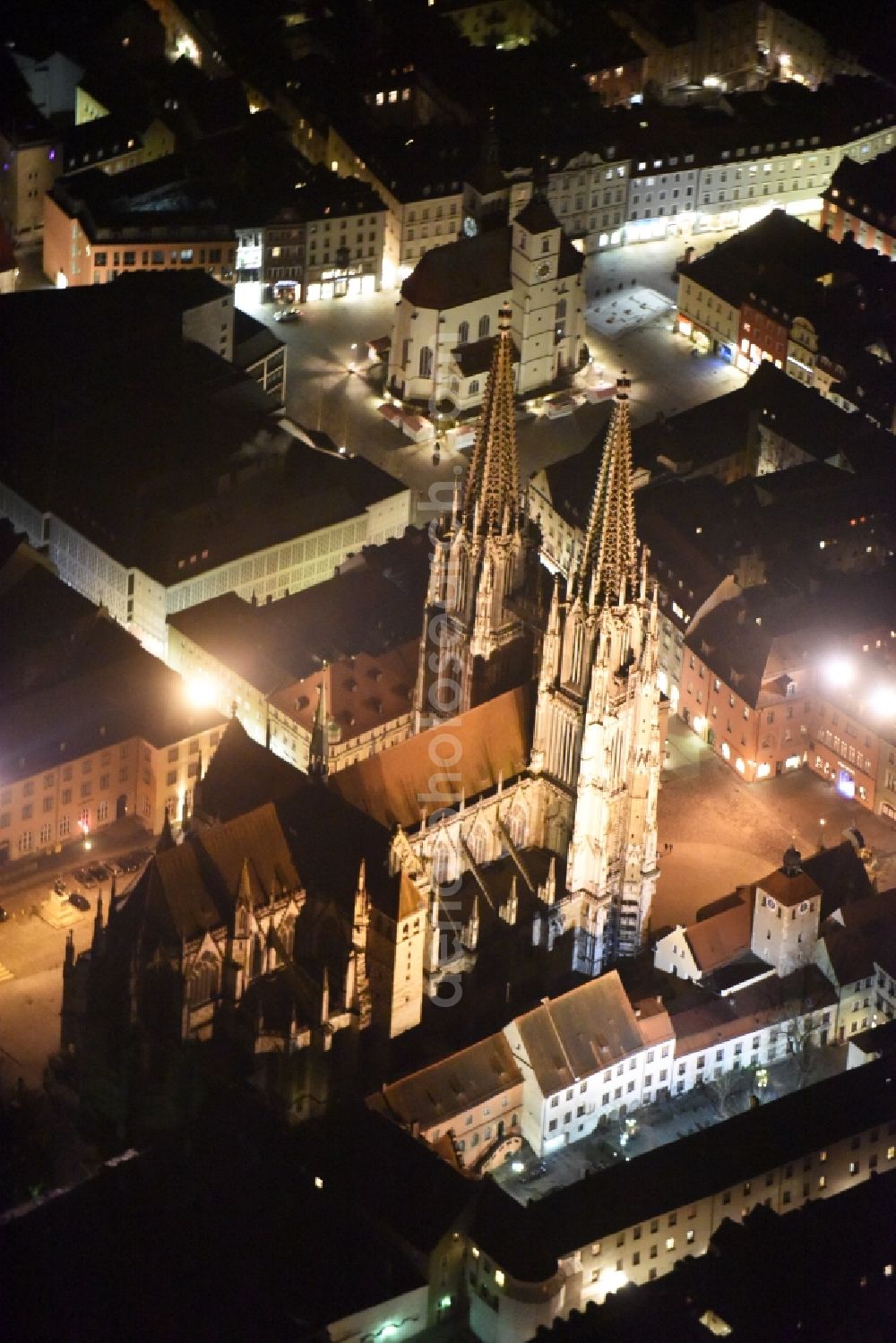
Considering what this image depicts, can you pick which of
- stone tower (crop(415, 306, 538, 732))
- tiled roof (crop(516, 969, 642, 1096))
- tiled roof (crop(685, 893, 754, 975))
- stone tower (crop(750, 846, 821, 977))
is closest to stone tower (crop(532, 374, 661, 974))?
tiled roof (crop(685, 893, 754, 975))

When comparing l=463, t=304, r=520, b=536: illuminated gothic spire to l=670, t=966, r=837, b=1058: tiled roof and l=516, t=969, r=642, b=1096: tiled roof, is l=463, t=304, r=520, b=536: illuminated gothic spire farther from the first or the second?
l=670, t=966, r=837, b=1058: tiled roof

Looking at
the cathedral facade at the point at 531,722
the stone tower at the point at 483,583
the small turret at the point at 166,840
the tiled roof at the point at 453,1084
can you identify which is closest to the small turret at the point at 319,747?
the cathedral facade at the point at 531,722

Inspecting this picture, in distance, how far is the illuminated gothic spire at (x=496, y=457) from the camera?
187 meters

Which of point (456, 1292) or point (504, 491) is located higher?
point (504, 491)

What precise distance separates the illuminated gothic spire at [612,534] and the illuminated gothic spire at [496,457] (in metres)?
6.57

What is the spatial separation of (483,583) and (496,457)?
20.8 feet

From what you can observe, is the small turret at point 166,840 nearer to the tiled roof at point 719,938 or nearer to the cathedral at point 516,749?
the cathedral at point 516,749

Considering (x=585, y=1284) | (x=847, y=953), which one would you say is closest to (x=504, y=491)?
(x=847, y=953)

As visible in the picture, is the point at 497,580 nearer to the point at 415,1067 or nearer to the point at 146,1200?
the point at 415,1067

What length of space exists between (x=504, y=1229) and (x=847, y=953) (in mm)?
28520

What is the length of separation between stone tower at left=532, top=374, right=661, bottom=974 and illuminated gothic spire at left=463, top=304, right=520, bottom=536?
447 cm

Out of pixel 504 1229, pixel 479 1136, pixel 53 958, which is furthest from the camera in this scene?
pixel 53 958

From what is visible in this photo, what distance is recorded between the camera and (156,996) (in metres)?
182

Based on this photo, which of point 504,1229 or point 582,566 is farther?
point 582,566
